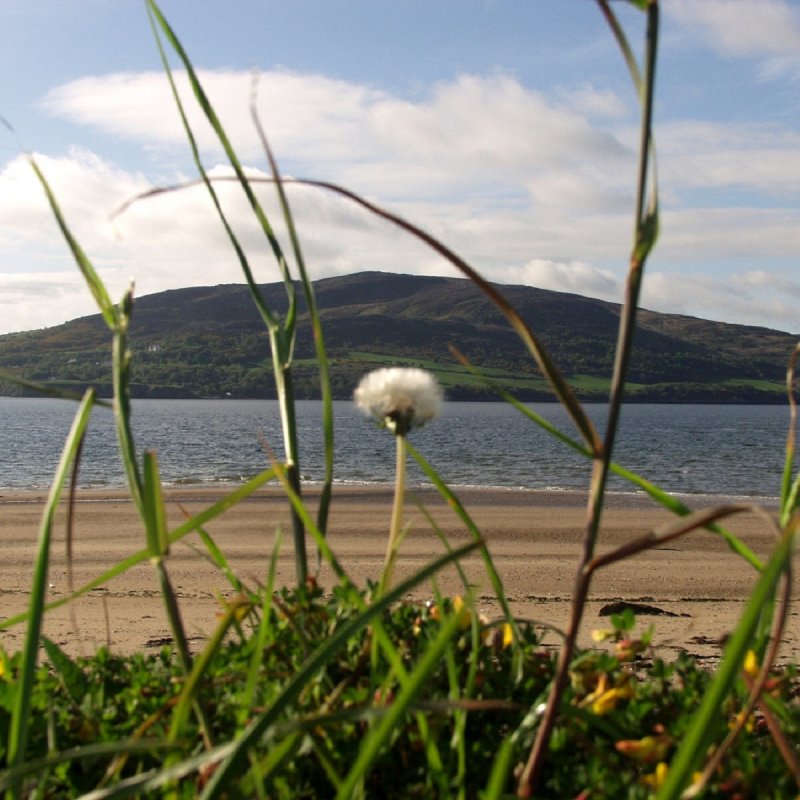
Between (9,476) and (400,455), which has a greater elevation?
(400,455)

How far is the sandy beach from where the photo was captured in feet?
22.6

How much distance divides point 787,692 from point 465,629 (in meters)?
0.59

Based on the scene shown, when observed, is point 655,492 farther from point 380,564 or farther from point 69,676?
point 380,564

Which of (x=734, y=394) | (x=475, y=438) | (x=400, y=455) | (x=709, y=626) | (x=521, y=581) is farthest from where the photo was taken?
(x=734, y=394)

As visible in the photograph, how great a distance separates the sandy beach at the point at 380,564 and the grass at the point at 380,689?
1.83ft

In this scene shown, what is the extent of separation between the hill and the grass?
4148 inches

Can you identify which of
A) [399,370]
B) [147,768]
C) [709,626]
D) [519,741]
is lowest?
[709,626]

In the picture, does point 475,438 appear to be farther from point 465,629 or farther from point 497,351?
point 497,351

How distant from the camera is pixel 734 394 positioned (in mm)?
141250

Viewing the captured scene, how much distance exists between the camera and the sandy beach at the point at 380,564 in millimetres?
6875

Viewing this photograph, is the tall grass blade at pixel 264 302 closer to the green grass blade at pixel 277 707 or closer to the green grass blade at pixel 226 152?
the green grass blade at pixel 226 152

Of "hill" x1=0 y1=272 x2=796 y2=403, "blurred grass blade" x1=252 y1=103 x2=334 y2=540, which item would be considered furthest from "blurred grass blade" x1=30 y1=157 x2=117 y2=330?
"hill" x1=0 y1=272 x2=796 y2=403

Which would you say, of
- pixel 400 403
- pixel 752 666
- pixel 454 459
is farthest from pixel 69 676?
pixel 454 459

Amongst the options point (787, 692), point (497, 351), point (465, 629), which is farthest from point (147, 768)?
point (497, 351)
